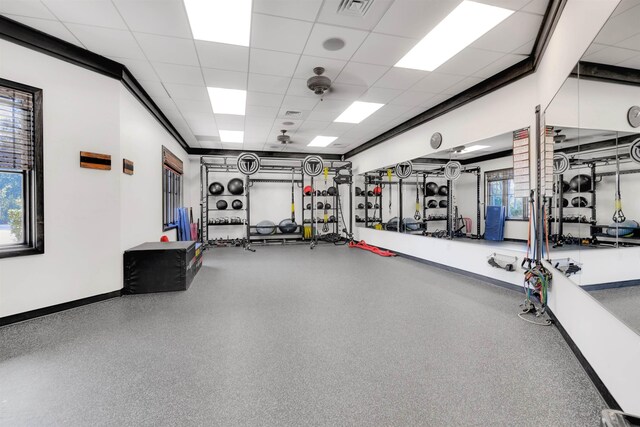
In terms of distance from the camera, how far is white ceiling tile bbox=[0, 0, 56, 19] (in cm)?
266

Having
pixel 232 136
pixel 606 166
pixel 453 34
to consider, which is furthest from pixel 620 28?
pixel 232 136

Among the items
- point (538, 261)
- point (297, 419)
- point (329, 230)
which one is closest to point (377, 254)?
point (329, 230)

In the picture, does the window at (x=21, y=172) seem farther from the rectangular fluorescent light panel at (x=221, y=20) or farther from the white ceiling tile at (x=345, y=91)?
the white ceiling tile at (x=345, y=91)

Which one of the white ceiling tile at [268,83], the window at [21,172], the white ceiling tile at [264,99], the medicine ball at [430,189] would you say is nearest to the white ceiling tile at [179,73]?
the white ceiling tile at [268,83]

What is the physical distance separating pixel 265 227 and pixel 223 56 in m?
6.06

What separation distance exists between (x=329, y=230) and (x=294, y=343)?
26.5 feet

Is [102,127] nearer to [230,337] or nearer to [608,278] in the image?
[230,337]

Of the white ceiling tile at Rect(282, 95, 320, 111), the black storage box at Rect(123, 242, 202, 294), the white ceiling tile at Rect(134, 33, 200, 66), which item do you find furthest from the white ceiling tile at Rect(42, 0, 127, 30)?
the black storage box at Rect(123, 242, 202, 294)

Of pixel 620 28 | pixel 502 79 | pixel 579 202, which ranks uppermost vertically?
pixel 502 79

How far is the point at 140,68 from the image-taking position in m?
3.98

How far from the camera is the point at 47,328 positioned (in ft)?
9.36

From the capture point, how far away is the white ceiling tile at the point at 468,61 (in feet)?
11.6

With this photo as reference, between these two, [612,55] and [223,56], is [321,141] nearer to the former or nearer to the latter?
[223,56]

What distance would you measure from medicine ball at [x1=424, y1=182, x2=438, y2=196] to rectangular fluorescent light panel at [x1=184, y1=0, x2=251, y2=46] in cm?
574
